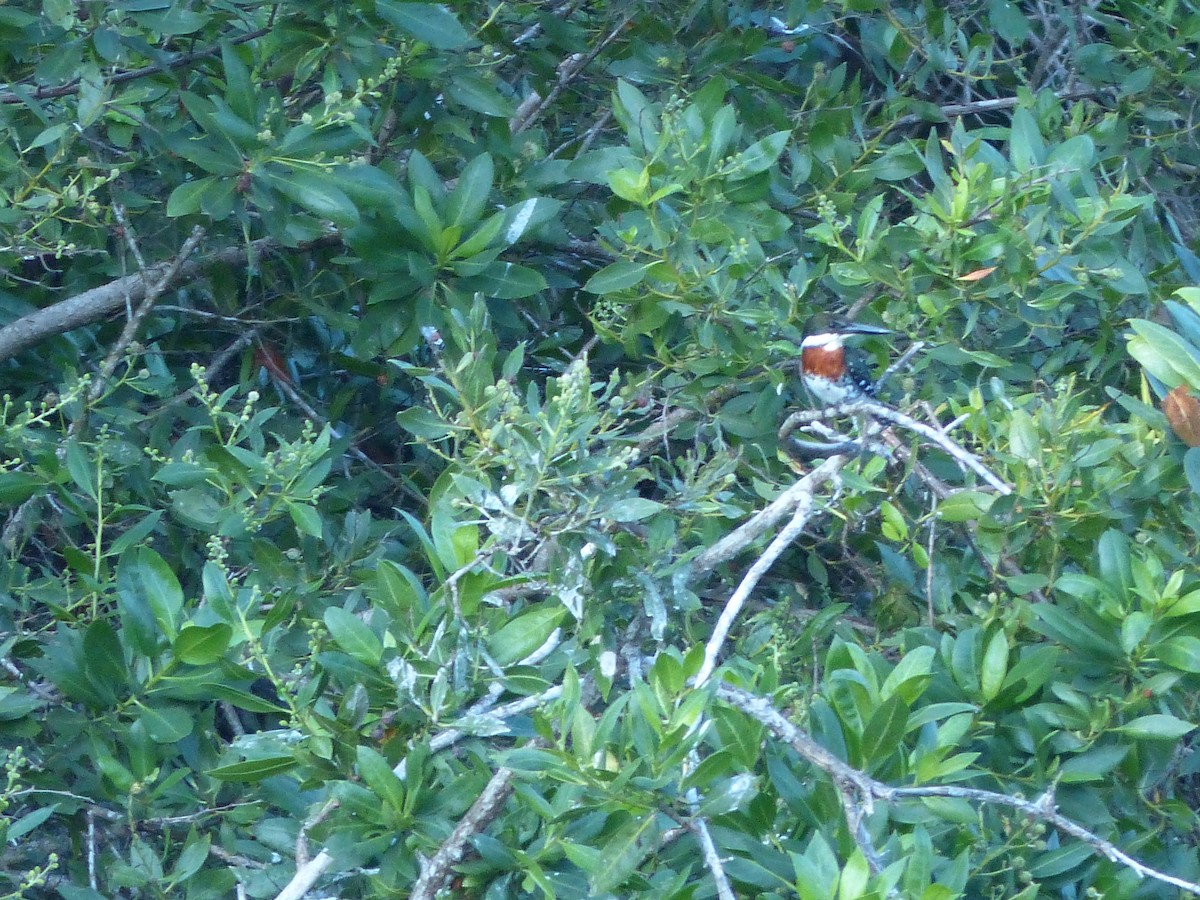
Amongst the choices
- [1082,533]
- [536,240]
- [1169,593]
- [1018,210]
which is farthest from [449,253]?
[1169,593]

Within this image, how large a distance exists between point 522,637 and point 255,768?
463 mm

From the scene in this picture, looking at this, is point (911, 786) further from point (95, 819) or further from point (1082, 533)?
point (95, 819)

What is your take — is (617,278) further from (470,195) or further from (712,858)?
(712,858)

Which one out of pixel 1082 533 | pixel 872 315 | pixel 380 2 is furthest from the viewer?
pixel 872 315

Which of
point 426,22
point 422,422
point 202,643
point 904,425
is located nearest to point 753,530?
point 904,425

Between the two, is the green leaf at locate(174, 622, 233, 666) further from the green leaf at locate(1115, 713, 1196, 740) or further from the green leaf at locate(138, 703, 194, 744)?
the green leaf at locate(1115, 713, 1196, 740)

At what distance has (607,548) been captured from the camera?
2.03 metres

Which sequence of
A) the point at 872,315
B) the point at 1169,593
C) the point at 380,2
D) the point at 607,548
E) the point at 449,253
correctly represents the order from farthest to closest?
1. the point at 872,315
2. the point at 449,253
3. the point at 380,2
4. the point at 1169,593
5. the point at 607,548

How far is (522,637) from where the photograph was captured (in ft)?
6.48

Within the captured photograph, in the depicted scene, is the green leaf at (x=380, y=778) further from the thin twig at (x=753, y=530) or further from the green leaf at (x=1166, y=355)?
the green leaf at (x=1166, y=355)

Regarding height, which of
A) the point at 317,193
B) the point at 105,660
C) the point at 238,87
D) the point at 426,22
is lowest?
the point at 105,660

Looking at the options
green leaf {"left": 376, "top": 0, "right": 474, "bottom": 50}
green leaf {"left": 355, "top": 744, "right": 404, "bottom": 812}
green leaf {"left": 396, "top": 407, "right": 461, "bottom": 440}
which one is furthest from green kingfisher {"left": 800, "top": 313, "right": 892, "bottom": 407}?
green leaf {"left": 355, "top": 744, "right": 404, "bottom": 812}

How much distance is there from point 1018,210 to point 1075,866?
4.88 feet

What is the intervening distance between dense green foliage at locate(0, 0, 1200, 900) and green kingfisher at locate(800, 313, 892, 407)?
85 mm
